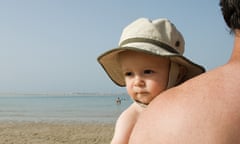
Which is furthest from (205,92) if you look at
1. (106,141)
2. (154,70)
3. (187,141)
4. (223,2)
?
(106,141)

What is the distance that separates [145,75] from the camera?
2426 millimetres

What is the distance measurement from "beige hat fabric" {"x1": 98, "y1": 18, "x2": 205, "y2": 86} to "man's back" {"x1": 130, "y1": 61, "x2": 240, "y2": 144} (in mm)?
955

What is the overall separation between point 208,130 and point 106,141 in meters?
13.6

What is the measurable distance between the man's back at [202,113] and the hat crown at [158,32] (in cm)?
102

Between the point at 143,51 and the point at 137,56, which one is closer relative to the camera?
the point at 143,51

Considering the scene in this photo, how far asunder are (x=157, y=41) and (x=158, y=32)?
69mm

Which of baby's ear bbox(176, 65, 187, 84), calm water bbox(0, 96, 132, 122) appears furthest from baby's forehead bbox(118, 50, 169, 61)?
calm water bbox(0, 96, 132, 122)

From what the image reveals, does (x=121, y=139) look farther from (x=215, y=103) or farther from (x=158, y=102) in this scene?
(x=215, y=103)

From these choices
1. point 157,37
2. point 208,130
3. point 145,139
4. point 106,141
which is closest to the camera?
point 208,130

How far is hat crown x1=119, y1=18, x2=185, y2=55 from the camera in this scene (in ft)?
7.77

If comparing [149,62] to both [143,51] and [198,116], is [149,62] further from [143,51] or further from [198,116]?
[198,116]

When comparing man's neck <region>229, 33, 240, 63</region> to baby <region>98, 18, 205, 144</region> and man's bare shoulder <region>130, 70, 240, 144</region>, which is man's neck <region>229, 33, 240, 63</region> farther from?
baby <region>98, 18, 205, 144</region>

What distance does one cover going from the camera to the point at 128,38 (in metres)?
2.43

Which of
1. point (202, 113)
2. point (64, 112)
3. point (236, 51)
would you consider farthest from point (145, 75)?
point (64, 112)
